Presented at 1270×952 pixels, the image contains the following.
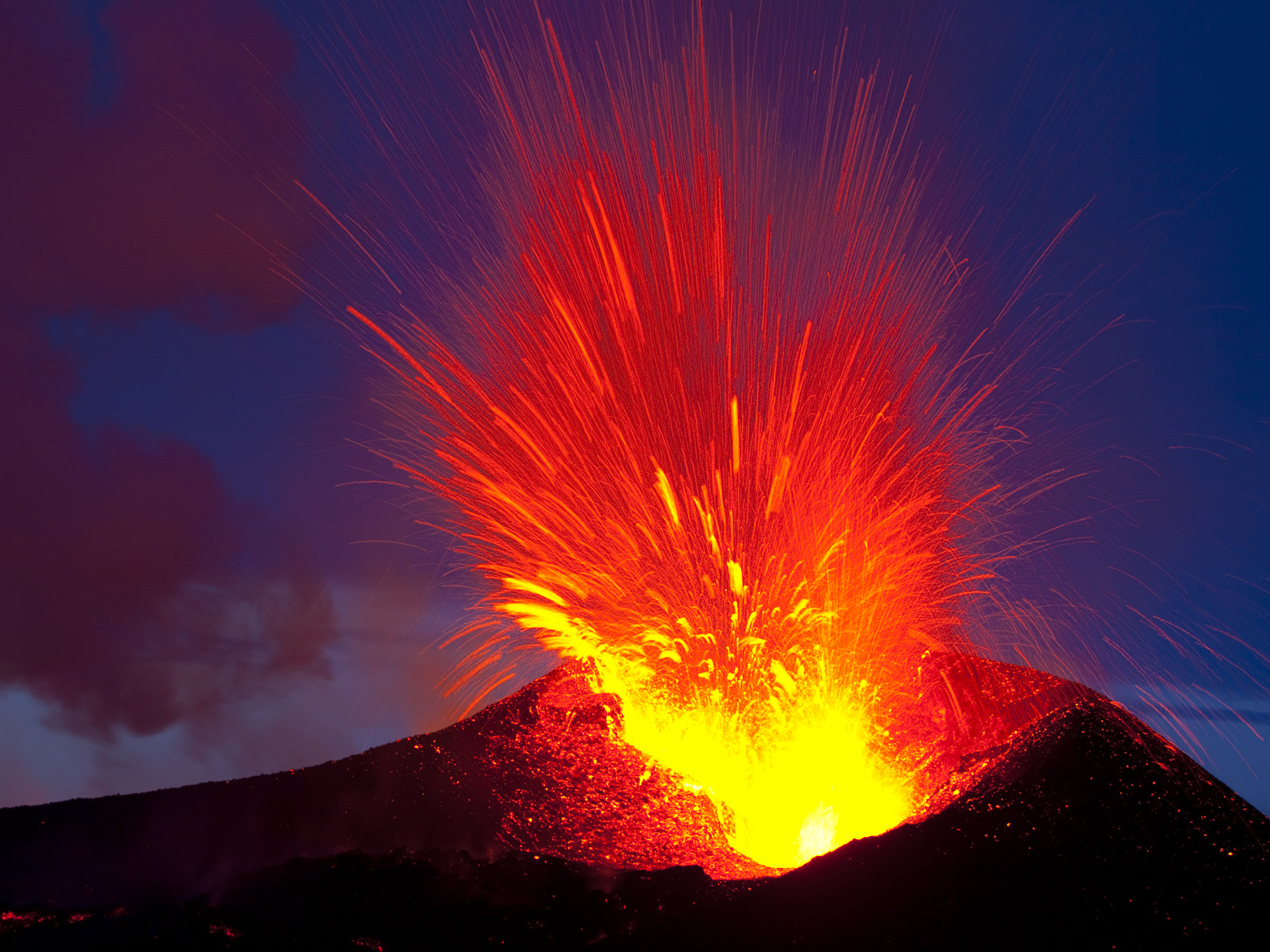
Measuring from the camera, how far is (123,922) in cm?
758

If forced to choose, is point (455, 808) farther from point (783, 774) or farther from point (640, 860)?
point (783, 774)

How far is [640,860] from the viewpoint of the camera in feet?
33.2

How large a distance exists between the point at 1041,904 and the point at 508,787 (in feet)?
24.5

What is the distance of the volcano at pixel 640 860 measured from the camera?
6.81 metres

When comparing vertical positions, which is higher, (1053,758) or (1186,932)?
(1053,758)

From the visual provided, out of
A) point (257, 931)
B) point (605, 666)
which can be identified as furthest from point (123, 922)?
point (605, 666)

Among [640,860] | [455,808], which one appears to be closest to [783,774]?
[640,860]

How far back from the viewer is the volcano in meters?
6.81

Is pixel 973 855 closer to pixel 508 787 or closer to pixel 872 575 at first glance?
pixel 872 575

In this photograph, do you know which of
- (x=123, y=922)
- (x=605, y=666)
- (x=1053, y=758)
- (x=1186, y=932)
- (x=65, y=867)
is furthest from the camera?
(x=605, y=666)

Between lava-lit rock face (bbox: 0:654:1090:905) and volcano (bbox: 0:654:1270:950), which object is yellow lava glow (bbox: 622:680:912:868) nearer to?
lava-lit rock face (bbox: 0:654:1090:905)

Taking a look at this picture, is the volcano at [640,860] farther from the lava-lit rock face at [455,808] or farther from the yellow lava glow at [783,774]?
the yellow lava glow at [783,774]

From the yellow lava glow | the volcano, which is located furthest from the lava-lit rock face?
the yellow lava glow

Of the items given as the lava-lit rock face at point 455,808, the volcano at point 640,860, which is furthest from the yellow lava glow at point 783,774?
the volcano at point 640,860
